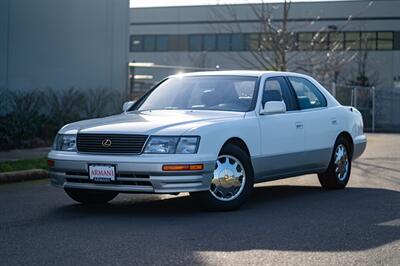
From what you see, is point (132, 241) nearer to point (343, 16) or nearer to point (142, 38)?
point (343, 16)

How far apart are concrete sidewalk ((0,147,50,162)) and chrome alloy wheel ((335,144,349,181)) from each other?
580 centimetres

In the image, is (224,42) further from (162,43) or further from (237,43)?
(162,43)

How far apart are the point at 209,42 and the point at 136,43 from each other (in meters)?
5.61

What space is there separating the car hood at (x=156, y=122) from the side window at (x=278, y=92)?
74 cm

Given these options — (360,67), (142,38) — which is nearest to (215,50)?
(142,38)

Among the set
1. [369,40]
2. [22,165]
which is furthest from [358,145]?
[369,40]

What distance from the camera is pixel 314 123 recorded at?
32.3ft

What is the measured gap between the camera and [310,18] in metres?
47.8

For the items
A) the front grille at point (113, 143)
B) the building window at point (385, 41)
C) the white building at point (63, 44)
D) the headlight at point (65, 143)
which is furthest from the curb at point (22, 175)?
the building window at point (385, 41)

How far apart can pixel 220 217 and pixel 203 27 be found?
45703mm

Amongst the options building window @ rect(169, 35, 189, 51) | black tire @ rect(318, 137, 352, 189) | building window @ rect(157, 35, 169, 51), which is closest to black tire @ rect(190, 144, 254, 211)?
black tire @ rect(318, 137, 352, 189)

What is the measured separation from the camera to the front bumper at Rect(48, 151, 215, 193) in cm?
757

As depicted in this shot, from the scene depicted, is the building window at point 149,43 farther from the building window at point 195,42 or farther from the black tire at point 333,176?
the black tire at point 333,176

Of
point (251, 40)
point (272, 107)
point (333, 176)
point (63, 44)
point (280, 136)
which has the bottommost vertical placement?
point (333, 176)
